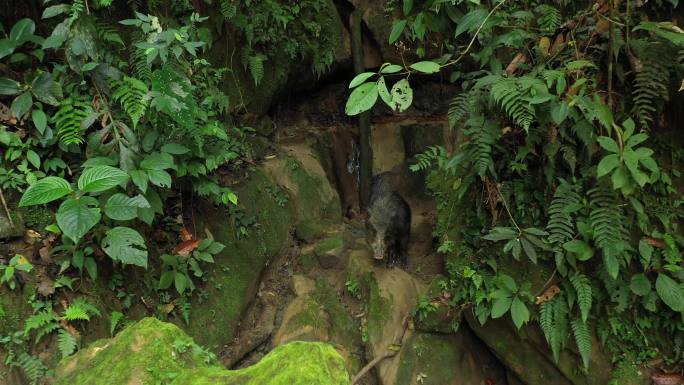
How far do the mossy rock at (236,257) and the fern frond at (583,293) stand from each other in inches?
133

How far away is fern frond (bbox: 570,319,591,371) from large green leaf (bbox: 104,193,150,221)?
348cm

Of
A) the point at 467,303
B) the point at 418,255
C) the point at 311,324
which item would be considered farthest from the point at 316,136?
the point at 467,303

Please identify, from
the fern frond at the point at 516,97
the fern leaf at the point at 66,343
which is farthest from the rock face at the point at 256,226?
the fern frond at the point at 516,97

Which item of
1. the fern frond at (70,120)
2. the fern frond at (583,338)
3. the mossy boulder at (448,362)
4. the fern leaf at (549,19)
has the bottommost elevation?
the mossy boulder at (448,362)

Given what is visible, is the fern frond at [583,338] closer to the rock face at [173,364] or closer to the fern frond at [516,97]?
the fern frond at [516,97]

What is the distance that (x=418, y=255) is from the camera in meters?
6.29

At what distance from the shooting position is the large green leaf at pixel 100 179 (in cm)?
286

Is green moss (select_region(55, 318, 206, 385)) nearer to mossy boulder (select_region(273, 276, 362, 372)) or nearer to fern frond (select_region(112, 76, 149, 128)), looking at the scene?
fern frond (select_region(112, 76, 149, 128))

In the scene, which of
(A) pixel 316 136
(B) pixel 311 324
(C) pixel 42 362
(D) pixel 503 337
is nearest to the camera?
(C) pixel 42 362

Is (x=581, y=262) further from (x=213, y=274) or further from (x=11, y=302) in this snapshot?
(x=11, y=302)

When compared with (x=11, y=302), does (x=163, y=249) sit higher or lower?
lower

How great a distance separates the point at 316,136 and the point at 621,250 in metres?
5.34

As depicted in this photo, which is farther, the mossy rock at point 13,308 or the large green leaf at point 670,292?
the large green leaf at point 670,292

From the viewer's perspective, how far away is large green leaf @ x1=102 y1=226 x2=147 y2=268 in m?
3.13
